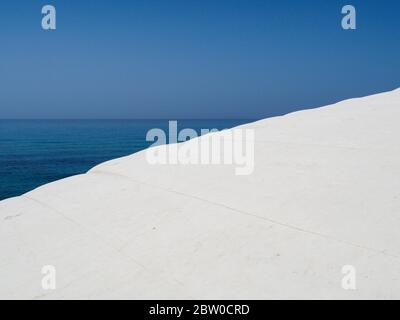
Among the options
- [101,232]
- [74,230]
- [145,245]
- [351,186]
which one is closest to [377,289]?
[351,186]

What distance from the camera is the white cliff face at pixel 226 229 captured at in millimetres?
4020

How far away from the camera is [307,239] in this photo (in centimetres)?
460

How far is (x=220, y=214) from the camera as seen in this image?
5613 millimetres

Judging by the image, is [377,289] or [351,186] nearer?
[377,289]

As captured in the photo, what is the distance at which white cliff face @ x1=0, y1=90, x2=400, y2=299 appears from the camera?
4.02m

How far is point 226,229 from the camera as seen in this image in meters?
5.13
